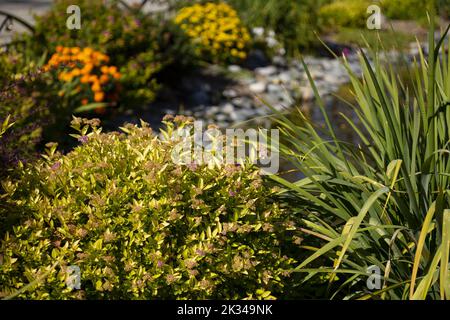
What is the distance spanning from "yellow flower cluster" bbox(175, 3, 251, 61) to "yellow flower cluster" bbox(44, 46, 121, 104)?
7.89 feet

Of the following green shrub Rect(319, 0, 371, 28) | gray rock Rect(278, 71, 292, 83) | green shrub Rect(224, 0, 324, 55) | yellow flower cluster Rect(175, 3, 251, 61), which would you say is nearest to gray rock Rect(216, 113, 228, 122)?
yellow flower cluster Rect(175, 3, 251, 61)

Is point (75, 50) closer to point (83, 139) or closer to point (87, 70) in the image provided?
point (87, 70)

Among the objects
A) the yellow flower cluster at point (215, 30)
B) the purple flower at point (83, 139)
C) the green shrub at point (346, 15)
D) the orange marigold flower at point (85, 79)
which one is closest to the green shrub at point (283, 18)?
the yellow flower cluster at point (215, 30)

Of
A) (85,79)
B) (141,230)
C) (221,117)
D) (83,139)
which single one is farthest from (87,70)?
(141,230)

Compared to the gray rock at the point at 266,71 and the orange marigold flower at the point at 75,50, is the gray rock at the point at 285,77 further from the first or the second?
the orange marigold flower at the point at 75,50

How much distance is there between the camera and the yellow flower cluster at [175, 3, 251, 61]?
9.81 meters

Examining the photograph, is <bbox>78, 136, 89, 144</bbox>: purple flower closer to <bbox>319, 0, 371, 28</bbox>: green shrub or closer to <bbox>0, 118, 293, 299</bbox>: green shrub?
<bbox>0, 118, 293, 299</bbox>: green shrub

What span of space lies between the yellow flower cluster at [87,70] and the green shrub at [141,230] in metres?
3.80

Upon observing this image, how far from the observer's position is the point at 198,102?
9.07m

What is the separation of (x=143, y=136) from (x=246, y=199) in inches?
26.4

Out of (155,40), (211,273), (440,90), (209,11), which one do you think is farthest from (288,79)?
(211,273)

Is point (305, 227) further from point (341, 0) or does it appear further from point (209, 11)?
point (341, 0)

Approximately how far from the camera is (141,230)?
2.99m
